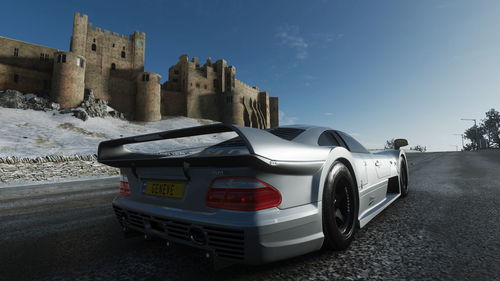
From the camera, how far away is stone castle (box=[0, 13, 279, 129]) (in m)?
30.8

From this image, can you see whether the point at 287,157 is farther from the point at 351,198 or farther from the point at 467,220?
the point at 467,220

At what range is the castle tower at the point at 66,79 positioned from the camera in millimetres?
30547

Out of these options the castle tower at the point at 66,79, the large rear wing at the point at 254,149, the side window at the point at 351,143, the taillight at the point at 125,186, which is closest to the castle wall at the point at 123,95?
the castle tower at the point at 66,79

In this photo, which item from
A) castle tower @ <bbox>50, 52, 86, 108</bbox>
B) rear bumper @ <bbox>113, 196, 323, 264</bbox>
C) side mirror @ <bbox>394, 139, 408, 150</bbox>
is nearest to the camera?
rear bumper @ <bbox>113, 196, 323, 264</bbox>

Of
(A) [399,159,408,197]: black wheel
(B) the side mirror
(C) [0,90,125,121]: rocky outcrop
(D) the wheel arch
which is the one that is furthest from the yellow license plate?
(C) [0,90,125,121]: rocky outcrop

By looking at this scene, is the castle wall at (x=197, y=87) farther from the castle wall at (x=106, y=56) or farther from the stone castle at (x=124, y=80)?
the castle wall at (x=106, y=56)

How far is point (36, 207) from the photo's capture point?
4.11 m

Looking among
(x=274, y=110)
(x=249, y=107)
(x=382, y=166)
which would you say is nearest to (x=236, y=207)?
(x=382, y=166)

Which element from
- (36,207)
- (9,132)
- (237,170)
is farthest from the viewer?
(9,132)

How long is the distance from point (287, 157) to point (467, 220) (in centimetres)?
269

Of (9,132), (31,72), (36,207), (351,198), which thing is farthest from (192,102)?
(351,198)

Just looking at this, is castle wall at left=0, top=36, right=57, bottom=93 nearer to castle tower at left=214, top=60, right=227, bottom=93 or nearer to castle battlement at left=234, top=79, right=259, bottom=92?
castle tower at left=214, top=60, right=227, bottom=93

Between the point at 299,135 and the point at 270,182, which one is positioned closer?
the point at 270,182

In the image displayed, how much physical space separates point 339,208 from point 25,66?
44.4 metres
